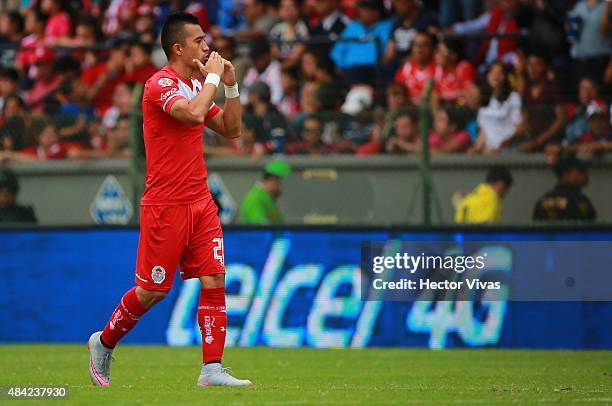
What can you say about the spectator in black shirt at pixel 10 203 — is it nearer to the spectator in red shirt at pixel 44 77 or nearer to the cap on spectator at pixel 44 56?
the spectator in red shirt at pixel 44 77

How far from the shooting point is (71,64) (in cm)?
1806

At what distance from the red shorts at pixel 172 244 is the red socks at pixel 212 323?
17cm

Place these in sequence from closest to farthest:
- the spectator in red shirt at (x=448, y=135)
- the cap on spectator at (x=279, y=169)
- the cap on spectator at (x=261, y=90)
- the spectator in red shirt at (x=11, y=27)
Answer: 1. the spectator in red shirt at (x=448, y=135)
2. the cap on spectator at (x=279, y=169)
3. the cap on spectator at (x=261, y=90)
4. the spectator in red shirt at (x=11, y=27)

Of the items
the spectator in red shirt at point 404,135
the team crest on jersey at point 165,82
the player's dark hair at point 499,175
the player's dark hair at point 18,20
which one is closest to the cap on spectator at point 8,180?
the spectator in red shirt at point 404,135

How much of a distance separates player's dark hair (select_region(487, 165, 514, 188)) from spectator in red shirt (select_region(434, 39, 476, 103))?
2.12 m

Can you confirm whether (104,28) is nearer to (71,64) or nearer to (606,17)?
(71,64)

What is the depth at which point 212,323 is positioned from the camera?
8.88 m

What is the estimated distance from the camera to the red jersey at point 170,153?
8.91 m

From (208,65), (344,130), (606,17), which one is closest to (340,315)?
(344,130)

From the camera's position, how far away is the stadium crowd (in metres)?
14.3

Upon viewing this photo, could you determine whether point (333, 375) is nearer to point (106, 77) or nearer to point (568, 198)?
point (568, 198)

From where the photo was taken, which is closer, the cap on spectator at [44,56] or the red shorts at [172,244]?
the red shorts at [172,244]

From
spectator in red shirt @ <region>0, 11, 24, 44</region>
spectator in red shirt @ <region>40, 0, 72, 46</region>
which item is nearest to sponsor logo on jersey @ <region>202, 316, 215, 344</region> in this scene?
spectator in red shirt @ <region>40, 0, 72, 46</region>

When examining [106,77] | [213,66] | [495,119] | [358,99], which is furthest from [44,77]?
[213,66]
